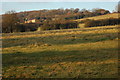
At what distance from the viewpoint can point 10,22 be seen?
4197 cm

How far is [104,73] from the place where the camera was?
241 inches

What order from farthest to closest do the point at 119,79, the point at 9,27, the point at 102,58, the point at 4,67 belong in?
the point at 9,27, the point at 102,58, the point at 4,67, the point at 119,79

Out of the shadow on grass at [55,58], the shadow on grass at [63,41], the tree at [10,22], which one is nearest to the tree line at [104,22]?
the tree at [10,22]

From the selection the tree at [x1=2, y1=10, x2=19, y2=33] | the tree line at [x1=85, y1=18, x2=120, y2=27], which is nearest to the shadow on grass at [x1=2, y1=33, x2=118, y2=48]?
the tree at [x1=2, y1=10, x2=19, y2=33]

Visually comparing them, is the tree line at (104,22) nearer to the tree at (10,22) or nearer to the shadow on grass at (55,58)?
the tree at (10,22)

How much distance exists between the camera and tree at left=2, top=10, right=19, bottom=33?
4216cm

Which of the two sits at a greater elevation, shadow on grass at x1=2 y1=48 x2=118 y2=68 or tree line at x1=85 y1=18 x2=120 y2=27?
tree line at x1=85 y1=18 x2=120 y2=27

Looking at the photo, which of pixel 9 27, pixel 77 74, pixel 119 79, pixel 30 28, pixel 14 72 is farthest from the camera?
pixel 30 28

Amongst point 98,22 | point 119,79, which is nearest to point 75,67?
point 119,79

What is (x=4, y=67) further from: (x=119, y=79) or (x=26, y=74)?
(x=119, y=79)

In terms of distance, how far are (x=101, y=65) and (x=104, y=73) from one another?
106cm

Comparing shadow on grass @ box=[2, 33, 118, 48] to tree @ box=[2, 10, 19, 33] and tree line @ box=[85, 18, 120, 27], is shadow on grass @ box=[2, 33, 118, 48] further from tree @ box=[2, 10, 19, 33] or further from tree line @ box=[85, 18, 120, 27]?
tree line @ box=[85, 18, 120, 27]

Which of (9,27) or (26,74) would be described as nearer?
(26,74)

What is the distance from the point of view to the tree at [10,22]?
138 ft
